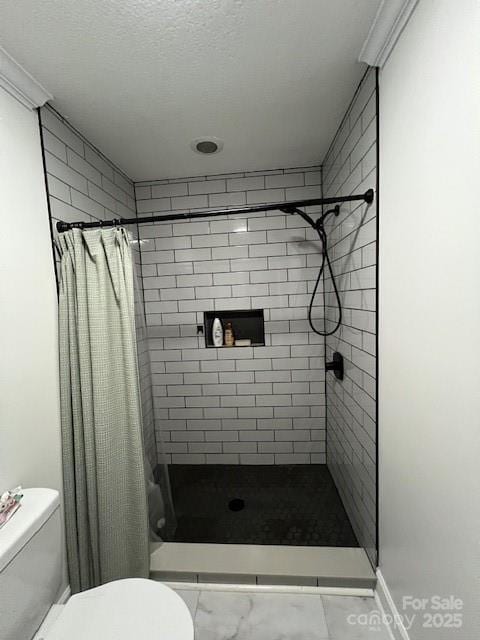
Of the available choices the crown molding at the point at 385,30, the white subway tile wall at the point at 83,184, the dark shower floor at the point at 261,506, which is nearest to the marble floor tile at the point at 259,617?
the dark shower floor at the point at 261,506

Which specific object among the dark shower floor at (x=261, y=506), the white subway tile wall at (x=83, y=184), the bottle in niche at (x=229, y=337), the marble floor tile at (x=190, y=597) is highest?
the white subway tile wall at (x=83, y=184)

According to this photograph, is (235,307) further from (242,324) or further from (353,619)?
(353,619)

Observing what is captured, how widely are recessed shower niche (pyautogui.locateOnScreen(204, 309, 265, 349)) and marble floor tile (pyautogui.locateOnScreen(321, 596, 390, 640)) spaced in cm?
158

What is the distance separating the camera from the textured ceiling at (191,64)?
99cm

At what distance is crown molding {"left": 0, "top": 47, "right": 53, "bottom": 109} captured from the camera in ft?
3.73

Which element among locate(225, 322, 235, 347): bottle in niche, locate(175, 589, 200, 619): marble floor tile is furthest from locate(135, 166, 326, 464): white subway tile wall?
locate(175, 589, 200, 619): marble floor tile

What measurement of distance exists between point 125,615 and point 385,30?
88.3 inches

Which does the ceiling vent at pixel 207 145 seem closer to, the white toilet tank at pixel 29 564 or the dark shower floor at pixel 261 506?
the white toilet tank at pixel 29 564

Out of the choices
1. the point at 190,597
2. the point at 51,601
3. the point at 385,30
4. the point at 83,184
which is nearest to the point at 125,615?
the point at 51,601

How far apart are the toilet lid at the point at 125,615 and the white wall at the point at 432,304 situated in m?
0.84

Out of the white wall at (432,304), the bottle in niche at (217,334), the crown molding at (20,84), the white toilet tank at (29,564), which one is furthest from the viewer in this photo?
the bottle in niche at (217,334)

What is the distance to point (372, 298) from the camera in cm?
135

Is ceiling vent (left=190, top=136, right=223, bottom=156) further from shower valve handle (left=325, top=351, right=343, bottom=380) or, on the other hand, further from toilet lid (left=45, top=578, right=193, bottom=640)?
toilet lid (left=45, top=578, right=193, bottom=640)

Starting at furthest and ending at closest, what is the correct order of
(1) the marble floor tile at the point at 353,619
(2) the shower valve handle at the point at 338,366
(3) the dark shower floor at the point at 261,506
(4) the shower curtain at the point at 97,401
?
(2) the shower valve handle at the point at 338,366
(3) the dark shower floor at the point at 261,506
(4) the shower curtain at the point at 97,401
(1) the marble floor tile at the point at 353,619
